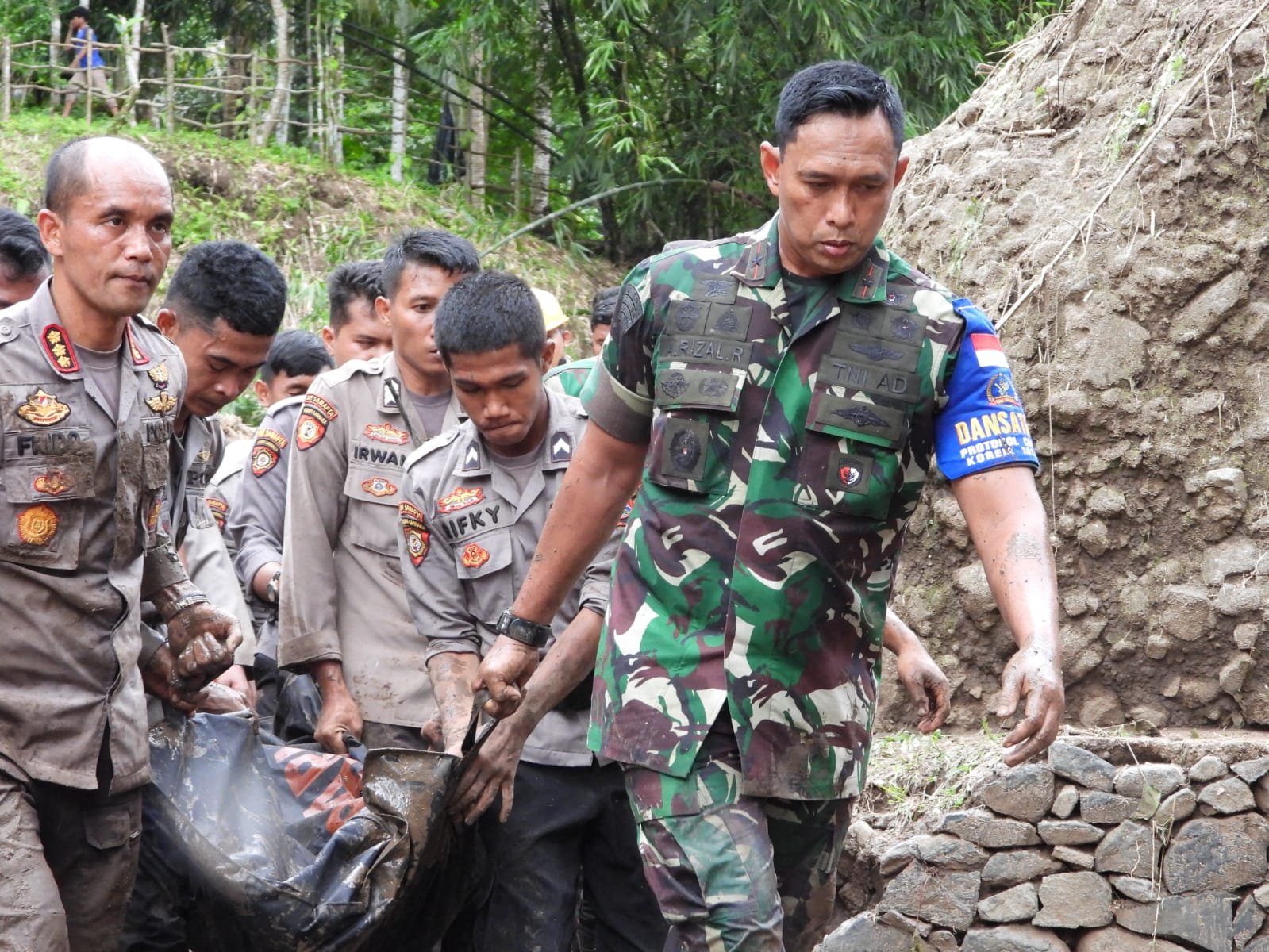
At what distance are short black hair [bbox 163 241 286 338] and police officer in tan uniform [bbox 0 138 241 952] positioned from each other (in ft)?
2.25

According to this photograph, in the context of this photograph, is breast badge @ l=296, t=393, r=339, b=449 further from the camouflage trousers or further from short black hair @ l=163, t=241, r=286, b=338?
the camouflage trousers

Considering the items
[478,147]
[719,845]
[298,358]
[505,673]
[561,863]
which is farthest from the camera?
[478,147]

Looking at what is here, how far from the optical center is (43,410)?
10.9 feet

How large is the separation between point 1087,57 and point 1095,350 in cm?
152

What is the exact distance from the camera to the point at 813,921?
3338mm

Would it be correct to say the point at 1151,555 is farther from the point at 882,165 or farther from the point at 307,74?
the point at 307,74

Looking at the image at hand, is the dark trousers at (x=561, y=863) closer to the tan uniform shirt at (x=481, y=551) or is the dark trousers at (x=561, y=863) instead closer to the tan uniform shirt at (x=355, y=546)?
the tan uniform shirt at (x=481, y=551)

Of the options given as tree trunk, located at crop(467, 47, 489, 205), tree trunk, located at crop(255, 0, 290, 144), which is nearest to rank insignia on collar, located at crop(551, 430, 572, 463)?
tree trunk, located at crop(467, 47, 489, 205)

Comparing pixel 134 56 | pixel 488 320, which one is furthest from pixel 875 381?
pixel 134 56

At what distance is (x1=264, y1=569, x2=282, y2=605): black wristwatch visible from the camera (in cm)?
497

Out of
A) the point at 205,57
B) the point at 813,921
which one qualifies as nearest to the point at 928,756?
the point at 813,921

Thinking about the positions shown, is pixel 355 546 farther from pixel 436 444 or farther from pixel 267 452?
pixel 267 452

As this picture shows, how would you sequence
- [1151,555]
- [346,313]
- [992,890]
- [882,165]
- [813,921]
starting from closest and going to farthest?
1. [882,165]
2. [813,921]
3. [992,890]
4. [1151,555]
5. [346,313]

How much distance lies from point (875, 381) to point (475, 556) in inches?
52.7
